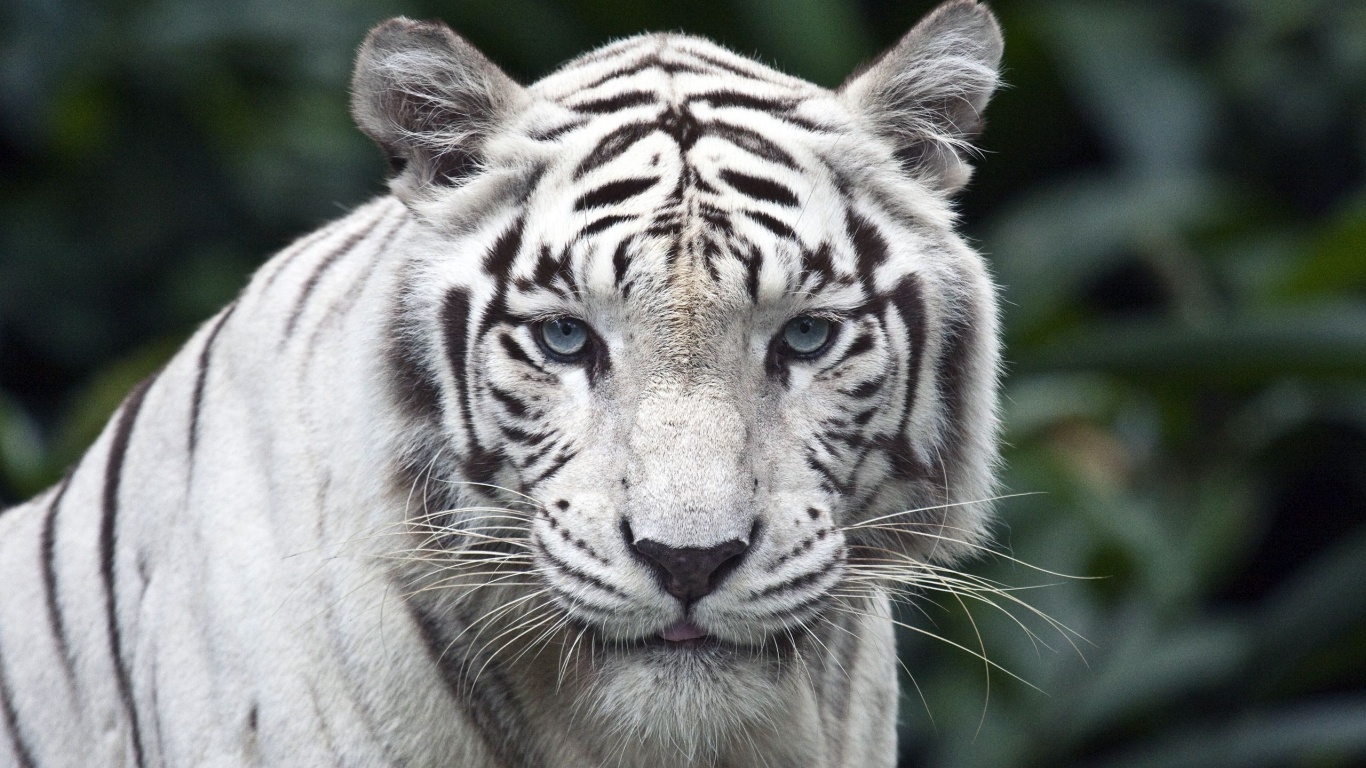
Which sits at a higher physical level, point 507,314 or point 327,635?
point 507,314

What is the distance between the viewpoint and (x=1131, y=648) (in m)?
4.58

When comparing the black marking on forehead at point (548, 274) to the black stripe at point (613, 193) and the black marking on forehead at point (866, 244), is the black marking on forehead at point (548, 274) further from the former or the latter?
the black marking on forehead at point (866, 244)

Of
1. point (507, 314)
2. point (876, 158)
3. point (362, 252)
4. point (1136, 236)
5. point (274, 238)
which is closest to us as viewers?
point (507, 314)

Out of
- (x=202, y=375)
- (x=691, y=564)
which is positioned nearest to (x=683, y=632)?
(x=691, y=564)

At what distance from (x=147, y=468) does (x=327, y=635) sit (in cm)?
46

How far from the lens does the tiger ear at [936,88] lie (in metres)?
1.93

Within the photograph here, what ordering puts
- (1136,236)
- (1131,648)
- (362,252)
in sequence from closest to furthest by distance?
(362,252) → (1131,648) → (1136,236)

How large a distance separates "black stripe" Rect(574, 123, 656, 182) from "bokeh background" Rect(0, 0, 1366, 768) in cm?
252

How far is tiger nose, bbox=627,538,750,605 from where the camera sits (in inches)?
63.2

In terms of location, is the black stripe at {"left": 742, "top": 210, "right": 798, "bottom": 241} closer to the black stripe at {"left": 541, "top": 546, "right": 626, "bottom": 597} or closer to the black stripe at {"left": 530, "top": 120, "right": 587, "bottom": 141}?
the black stripe at {"left": 530, "top": 120, "right": 587, "bottom": 141}

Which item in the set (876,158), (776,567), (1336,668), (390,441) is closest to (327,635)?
Result: (390,441)

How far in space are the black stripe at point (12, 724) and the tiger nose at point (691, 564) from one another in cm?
115

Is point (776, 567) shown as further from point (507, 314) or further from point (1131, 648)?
point (1131, 648)

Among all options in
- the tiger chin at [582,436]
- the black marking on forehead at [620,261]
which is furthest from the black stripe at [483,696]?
the black marking on forehead at [620,261]
